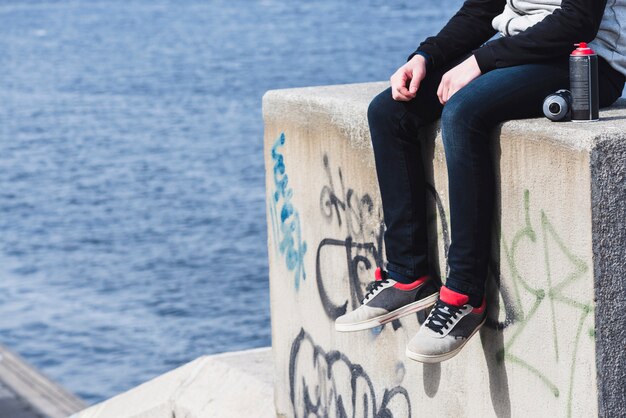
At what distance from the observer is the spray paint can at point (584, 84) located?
3.35 metres

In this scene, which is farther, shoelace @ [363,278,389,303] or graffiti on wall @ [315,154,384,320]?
graffiti on wall @ [315,154,384,320]

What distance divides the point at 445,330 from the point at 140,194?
853 inches

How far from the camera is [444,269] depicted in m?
3.85

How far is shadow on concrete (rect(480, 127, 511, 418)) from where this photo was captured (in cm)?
351

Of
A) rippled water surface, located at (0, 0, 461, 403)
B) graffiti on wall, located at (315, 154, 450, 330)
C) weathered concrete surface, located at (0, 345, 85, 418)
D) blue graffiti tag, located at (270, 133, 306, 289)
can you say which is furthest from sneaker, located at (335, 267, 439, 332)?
rippled water surface, located at (0, 0, 461, 403)

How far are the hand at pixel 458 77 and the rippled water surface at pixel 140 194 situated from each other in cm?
1116

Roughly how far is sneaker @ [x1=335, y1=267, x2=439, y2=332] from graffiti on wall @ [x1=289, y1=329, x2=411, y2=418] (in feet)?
1.92

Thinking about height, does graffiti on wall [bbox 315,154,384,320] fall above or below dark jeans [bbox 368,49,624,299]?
below

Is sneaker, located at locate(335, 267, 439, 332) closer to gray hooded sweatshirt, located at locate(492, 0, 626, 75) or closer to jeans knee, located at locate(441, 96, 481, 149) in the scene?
jeans knee, located at locate(441, 96, 481, 149)

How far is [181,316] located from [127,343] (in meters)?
1.54

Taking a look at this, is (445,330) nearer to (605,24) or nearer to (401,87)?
(401,87)

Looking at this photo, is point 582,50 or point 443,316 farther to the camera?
point 443,316

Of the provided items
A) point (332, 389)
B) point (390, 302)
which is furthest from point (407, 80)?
point (332, 389)

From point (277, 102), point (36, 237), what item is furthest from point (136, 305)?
point (277, 102)
